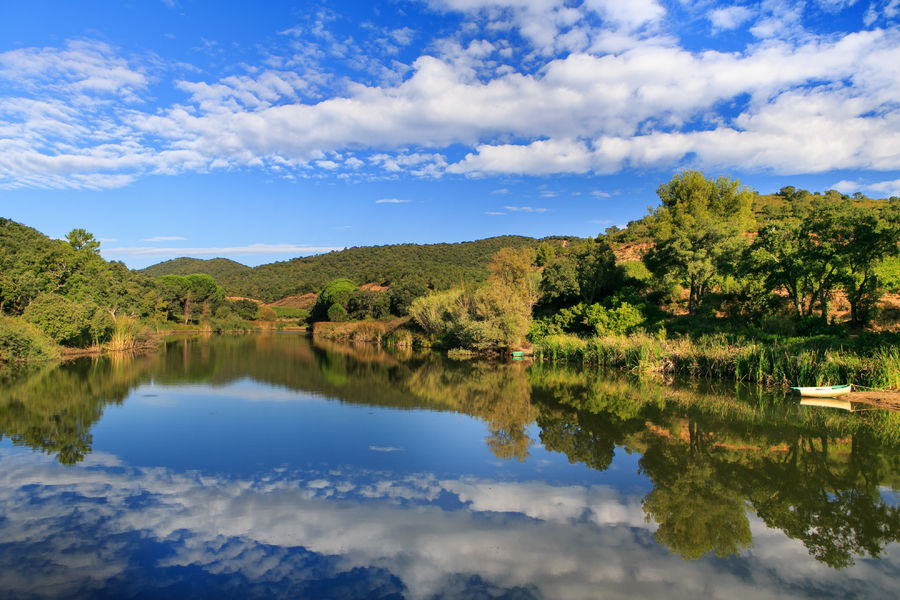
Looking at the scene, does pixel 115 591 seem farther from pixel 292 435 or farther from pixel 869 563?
pixel 869 563

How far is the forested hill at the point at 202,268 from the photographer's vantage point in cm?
12050

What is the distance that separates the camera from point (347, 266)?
372ft

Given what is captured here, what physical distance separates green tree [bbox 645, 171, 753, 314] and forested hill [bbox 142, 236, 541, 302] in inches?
1592

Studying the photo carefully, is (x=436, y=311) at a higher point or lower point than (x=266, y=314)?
higher

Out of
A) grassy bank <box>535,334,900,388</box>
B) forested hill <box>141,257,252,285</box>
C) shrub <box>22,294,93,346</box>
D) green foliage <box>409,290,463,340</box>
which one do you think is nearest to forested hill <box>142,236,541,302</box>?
forested hill <box>141,257,252,285</box>

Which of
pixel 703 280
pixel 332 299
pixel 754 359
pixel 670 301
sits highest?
pixel 703 280

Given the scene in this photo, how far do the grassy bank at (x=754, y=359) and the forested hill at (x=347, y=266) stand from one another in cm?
5096

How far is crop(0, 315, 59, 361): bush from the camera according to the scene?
22.3m

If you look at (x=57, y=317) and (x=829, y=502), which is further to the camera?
(x=57, y=317)

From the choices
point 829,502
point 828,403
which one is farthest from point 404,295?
point 829,502

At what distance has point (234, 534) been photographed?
18.6 feet

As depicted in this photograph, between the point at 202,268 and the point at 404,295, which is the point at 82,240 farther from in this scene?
the point at 202,268

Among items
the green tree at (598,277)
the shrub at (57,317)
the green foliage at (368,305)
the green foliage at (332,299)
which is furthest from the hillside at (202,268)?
the green tree at (598,277)

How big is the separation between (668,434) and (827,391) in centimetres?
771
